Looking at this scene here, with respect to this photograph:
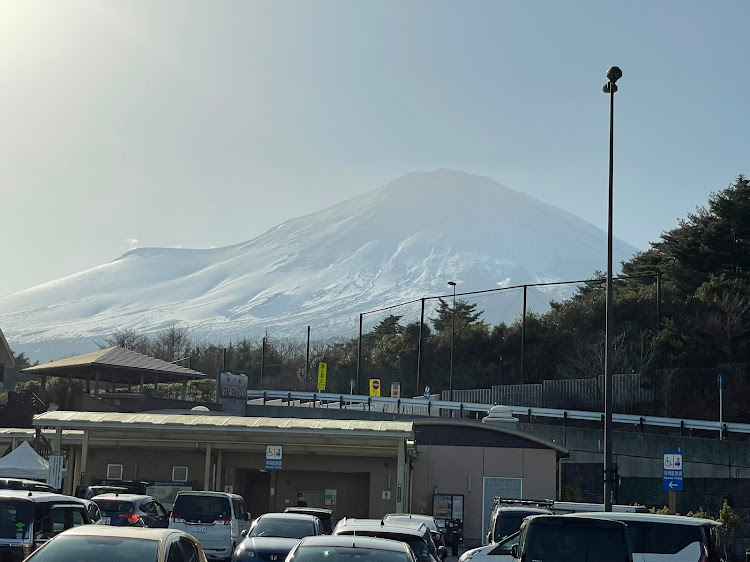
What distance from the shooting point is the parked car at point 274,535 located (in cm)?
1667

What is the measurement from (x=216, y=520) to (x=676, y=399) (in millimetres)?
32514

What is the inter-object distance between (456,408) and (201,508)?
93.3ft

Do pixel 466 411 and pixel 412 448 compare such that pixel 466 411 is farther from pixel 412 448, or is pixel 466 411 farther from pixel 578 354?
pixel 412 448

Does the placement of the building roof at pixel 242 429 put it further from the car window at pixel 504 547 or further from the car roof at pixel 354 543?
the car roof at pixel 354 543

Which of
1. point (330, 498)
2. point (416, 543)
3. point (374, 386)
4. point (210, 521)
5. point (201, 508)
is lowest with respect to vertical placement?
point (330, 498)

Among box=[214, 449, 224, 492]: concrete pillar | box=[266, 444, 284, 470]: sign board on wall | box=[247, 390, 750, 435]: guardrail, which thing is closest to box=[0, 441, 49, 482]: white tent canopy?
box=[266, 444, 284, 470]: sign board on wall

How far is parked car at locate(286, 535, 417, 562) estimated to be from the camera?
1069cm

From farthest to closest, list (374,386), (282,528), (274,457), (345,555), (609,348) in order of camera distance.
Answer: (374,386), (274,457), (609,348), (282,528), (345,555)

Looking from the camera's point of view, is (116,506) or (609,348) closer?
(116,506)

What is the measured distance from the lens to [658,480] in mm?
38250

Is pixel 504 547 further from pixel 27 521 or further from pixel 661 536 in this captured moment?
pixel 27 521

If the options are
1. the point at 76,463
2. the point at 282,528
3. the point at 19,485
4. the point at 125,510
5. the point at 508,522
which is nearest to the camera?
the point at 282,528

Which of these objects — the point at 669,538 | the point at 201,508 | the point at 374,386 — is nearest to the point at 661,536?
the point at 669,538

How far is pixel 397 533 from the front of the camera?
49.3 ft
